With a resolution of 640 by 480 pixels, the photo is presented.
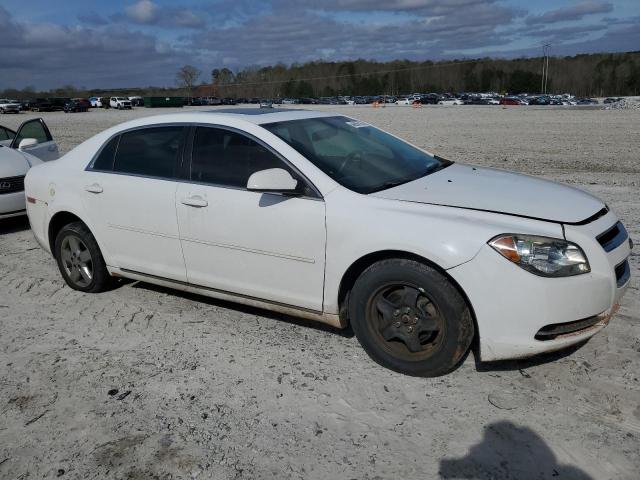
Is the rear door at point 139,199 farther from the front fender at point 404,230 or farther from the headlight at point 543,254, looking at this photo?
the headlight at point 543,254

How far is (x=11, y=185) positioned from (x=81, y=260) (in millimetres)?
3174

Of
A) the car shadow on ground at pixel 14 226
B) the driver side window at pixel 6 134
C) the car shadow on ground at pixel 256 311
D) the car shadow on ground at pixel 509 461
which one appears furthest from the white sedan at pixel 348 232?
the driver side window at pixel 6 134

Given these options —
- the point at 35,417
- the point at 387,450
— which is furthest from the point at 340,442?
the point at 35,417

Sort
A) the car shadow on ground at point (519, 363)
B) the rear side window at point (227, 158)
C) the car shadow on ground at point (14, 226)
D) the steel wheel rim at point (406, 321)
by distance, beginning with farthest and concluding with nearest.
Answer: the car shadow on ground at point (14, 226), the rear side window at point (227, 158), the car shadow on ground at point (519, 363), the steel wheel rim at point (406, 321)

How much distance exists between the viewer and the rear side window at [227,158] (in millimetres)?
4090

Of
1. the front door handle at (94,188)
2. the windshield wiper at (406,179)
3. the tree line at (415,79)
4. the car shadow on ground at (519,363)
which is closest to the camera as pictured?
the car shadow on ground at (519,363)

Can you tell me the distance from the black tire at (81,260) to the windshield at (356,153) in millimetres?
2004

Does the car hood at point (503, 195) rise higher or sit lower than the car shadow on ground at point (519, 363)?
higher

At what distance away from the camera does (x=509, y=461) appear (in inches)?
112

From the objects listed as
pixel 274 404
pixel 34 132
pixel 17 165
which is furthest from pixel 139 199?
pixel 34 132

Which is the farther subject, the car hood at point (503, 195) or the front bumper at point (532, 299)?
the car hood at point (503, 195)

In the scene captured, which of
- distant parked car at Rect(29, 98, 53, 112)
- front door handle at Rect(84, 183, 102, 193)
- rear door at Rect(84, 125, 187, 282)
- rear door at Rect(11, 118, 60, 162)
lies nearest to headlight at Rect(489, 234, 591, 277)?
rear door at Rect(84, 125, 187, 282)

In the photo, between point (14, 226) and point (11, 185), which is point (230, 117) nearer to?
point (11, 185)

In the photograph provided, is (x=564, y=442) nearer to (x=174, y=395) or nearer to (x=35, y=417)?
(x=174, y=395)
